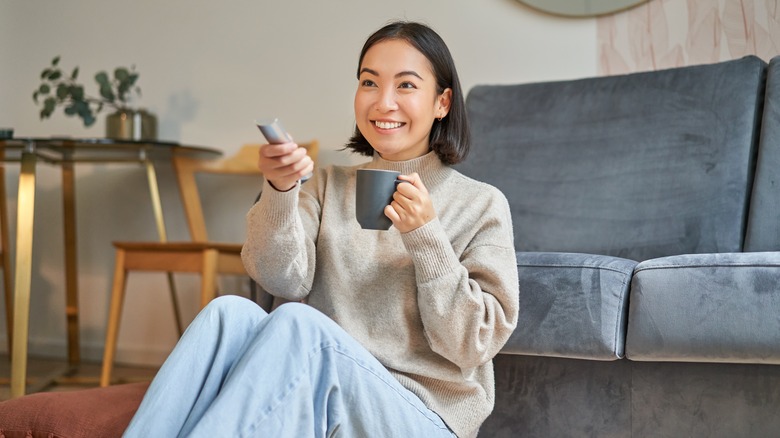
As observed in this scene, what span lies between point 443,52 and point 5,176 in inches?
103

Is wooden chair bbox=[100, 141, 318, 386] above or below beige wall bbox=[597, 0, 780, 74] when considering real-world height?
below

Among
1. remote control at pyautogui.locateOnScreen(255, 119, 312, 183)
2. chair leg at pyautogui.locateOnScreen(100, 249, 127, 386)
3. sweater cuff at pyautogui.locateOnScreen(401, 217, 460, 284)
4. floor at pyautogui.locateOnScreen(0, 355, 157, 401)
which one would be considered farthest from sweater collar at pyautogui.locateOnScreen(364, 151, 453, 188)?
floor at pyautogui.locateOnScreen(0, 355, 157, 401)

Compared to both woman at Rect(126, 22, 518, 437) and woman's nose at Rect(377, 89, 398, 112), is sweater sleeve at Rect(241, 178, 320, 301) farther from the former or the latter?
woman's nose at Rect(377, 89, 398, 112)

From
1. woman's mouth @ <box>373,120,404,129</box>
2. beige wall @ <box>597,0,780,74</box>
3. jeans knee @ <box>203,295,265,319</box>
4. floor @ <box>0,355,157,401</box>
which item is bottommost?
floor @ <box>0,355,157,401</box>

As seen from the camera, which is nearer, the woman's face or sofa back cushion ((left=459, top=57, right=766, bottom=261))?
the woman's face

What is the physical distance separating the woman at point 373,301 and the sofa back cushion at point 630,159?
68cm

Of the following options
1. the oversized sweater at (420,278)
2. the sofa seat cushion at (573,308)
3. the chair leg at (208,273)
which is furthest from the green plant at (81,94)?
the sofa seat cushion at (573,308)

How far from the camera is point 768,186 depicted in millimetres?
1894

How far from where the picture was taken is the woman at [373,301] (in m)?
1.04

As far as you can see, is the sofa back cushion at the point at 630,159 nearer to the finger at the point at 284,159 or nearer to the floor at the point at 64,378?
the finger at the point at 284,159

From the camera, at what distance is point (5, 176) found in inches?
137

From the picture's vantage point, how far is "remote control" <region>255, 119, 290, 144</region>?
41.3 inches

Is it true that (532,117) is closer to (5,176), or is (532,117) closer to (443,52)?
(443,52)

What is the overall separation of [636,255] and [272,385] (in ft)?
3.86
